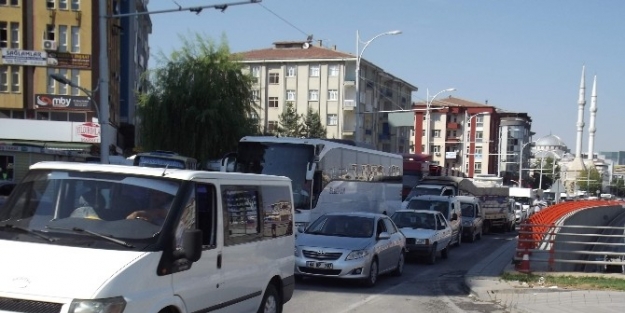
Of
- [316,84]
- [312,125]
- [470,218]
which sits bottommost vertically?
[470,218]

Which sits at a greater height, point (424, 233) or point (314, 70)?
point (314, 70)

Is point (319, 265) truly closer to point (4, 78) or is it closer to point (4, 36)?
point (4, 78)

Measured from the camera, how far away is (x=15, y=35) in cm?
4616

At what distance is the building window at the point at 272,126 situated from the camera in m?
68.9

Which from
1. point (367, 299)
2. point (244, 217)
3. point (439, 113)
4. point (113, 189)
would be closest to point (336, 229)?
point (367, 299)

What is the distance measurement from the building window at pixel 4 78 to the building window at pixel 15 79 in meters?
0.31

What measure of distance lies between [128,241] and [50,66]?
145 feet

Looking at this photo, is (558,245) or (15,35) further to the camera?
(15,35)

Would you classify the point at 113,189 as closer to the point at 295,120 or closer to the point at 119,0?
the point at 119,0

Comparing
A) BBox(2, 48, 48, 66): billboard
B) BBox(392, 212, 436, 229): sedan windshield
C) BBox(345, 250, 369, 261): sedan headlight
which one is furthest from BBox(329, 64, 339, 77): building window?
BBox(345, 250, 369, 261): sedan headlight

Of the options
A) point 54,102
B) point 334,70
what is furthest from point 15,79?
point 334,70

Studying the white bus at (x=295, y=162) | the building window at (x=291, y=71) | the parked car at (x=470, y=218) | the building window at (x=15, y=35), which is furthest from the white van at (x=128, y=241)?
the building window at (x=291, y=71)

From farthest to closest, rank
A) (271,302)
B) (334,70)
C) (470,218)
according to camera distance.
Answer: (334,70) < (470,218) < (271,302)

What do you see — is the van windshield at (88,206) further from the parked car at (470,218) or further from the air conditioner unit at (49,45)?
the air conditioner unit at (49,45)
